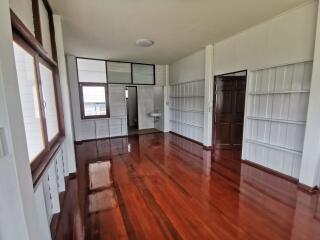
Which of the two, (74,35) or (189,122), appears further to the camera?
(189,122)

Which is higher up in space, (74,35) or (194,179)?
(74,35)

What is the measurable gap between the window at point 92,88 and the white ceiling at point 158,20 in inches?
41.6

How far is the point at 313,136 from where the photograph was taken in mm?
2373

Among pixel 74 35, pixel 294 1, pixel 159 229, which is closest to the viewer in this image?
pixel 159 229

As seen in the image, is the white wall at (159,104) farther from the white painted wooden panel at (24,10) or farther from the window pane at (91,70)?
the white painted wooden panel at (24,10)

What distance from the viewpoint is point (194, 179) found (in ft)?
9.45

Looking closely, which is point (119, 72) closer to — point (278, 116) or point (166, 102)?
point (166, 102)

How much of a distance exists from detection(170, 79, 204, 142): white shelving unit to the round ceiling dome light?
5.95ft

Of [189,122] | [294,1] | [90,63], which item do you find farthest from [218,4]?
[90,63]

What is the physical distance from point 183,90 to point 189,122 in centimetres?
117

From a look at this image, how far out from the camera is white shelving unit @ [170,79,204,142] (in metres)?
4.92

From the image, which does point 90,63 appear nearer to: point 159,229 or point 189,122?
point 189,122

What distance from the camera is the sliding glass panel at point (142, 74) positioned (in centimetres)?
607

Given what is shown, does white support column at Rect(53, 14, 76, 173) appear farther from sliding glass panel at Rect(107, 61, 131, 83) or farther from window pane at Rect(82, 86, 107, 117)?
sliding glass panel at Rect(107, 61, 131, 83)
